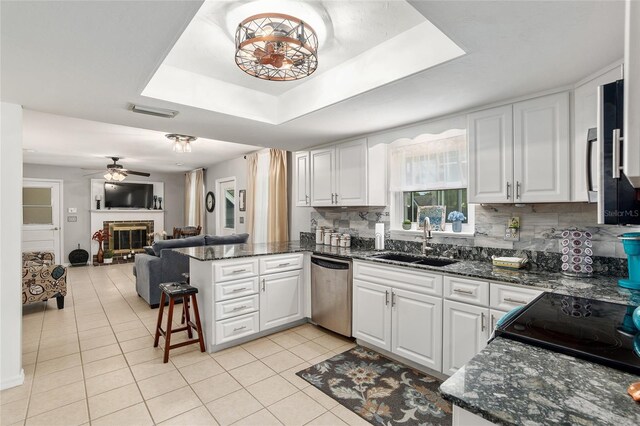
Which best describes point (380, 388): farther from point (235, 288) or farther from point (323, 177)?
point (323, 177)

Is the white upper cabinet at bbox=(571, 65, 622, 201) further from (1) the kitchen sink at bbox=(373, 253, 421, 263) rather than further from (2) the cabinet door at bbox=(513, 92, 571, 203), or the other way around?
(1) the kitchen sink at bbox=(373, 253, 421, 263)

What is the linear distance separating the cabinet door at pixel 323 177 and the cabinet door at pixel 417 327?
4.98 feet

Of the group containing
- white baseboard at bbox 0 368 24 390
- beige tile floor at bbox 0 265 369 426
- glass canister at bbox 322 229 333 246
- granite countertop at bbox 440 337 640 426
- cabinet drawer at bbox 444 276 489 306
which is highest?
glass canister at bbox 322 229 333 246

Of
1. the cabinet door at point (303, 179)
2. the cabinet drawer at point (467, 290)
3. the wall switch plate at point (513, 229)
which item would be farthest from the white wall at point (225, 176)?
the wall switch plate at point (513, 229)

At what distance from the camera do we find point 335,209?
4.16 m

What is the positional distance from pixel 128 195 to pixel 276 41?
327 inches

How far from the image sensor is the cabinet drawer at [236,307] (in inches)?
118

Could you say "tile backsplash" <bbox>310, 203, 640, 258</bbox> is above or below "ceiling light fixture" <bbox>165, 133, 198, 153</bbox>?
below

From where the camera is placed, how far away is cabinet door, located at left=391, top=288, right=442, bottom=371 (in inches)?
95.4

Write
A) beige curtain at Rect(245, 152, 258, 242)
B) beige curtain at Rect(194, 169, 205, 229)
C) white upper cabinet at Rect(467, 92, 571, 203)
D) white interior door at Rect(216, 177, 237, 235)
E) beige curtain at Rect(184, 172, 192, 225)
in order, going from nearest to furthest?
white upper cabinet at Rect(467, 92, 571, 203) → beige curtain at Rect(245, 152, 258, 242) → white interior door at Rect(216, 177, 237, 235) → beige curtain at Rect(194, 169, 205, 229) → beige curtain at Rect(184, 172, 192, 225)

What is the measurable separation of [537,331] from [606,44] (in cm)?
155

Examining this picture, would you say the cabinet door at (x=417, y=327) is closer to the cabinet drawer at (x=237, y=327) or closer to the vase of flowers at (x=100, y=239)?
the cabinet drawer at (x=237, y=327)

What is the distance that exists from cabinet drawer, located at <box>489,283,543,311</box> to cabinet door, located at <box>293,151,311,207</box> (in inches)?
98.9

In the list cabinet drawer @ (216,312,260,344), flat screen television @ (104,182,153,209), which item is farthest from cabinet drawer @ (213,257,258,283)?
flat screen television @ (104,182,153,209)
